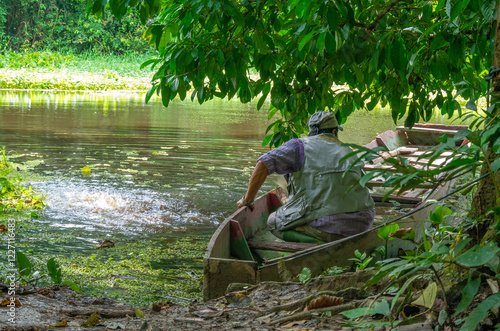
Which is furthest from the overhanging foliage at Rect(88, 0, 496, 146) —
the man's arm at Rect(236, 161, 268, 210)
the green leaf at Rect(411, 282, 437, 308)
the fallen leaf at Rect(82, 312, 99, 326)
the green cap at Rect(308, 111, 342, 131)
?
the fallen leaf at Rect(82, 312, 99, 326)

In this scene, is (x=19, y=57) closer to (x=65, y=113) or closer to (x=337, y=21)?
(x=65, y=113)

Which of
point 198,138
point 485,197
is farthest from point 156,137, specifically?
point 485,197

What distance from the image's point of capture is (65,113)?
1830cm

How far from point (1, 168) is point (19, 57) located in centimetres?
2733

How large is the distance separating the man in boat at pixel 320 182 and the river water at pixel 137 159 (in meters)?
2.49

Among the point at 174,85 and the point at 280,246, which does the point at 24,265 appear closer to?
the point at 174,85

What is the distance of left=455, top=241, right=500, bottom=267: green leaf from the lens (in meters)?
1.58

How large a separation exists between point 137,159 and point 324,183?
734 centimetres

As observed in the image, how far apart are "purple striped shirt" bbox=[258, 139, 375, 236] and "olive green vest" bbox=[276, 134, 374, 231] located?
41 millimetres

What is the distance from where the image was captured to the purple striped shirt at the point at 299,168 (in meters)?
4.32

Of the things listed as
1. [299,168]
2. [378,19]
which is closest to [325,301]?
[299,168]

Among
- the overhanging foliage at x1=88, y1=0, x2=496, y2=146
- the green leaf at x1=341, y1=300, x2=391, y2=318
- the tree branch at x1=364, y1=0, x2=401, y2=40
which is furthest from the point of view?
the tree branch at x1=364, y1=0, x2=401, y2=40

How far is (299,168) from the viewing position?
4.41 metres

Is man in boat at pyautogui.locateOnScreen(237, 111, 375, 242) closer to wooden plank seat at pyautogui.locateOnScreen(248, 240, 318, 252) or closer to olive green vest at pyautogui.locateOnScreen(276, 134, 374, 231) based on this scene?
olive green vest at pyautogui.locateOnScreen(276, 134, 374, 231)
